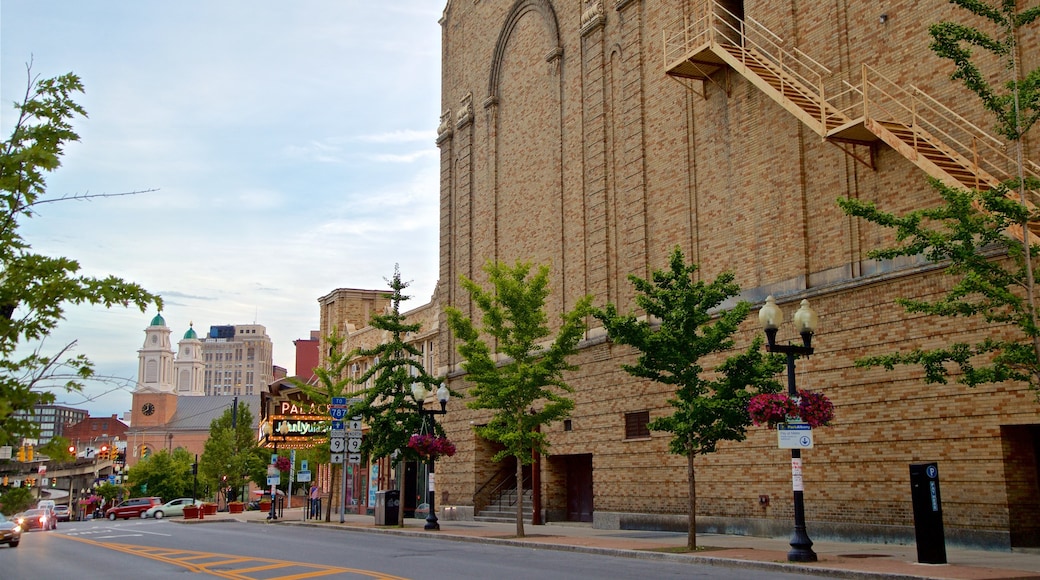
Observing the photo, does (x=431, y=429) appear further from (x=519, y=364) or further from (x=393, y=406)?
(x=519, y=364)

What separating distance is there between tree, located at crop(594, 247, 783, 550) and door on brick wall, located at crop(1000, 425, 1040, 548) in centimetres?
435

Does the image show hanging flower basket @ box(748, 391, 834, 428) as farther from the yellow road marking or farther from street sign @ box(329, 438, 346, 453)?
street sign @ box(329, 438, 346, 453)

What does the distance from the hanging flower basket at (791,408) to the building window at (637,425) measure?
32.1 ft

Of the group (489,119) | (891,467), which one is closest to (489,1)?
(489,119)

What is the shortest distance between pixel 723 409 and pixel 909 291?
14.8 feet

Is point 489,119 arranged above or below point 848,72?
above

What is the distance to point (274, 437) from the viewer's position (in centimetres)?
Answer: 5362

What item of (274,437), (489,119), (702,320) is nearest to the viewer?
(702,320)

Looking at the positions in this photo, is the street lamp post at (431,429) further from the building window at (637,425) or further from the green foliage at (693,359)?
the green foliage at (693,359)

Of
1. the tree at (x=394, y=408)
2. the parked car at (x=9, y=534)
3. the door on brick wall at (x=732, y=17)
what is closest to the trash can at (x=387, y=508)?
the tree at (x=394, y=408)

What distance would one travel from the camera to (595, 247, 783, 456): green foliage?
63.1 ft

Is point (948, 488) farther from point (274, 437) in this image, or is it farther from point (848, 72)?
point (274, 437)

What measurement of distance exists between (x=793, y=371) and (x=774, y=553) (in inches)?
144

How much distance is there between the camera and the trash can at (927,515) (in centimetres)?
1527
